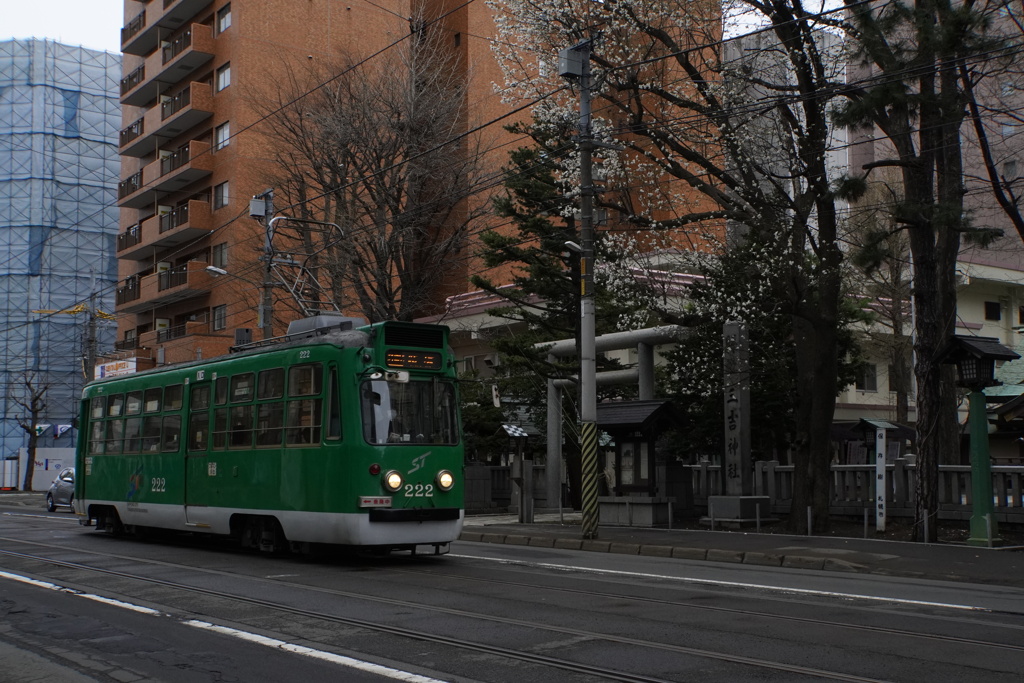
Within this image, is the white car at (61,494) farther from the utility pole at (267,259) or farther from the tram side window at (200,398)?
the tram side window at (200,398)

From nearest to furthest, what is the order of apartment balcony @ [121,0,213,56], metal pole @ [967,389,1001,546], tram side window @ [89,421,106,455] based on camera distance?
1. metal pole @ [967,389,1001,546]
2. tram side window @ [89,421,106,455]
3. apartment balcony @ [121,0,213,56]

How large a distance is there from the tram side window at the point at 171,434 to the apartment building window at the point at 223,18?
33627 millimetres

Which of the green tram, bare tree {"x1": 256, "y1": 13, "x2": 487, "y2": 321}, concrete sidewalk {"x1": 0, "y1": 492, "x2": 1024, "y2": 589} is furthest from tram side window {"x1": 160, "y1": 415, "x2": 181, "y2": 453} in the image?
bare tree {"x1": 256, "y1": 13, "x2": 487, "y2": 321}

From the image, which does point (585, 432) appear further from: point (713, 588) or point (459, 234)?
point (459, 234)

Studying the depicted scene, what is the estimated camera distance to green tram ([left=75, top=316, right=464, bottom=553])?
47.1 feet

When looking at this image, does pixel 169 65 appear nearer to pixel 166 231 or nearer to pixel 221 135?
pixel 221 135

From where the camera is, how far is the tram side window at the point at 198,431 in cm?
1752

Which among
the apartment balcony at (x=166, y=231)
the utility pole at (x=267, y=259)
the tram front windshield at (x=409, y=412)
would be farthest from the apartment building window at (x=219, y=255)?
the tram front windshield at (x=409, y=412)

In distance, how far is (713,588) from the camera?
12.6m

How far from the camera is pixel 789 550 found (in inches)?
670

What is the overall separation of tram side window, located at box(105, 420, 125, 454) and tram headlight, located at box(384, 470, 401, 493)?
8.52 m

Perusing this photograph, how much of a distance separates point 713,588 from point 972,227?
8.26 m

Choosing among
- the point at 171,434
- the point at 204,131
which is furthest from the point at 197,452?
the point at 204,131

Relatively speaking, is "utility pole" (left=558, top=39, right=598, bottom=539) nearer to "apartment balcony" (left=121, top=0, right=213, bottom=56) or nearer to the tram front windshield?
the tram front windshield
